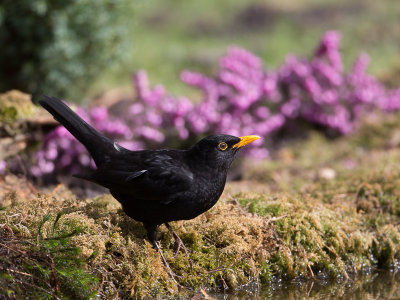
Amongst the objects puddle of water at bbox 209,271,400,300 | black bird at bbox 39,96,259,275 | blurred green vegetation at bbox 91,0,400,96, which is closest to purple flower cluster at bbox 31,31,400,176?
blurred green vegetation at bbox 91,0,400,96

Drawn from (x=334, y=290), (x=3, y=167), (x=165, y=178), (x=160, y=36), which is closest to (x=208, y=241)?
(x=165, y=178)

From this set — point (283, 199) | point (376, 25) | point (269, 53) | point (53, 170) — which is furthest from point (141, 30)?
point (283, 199)

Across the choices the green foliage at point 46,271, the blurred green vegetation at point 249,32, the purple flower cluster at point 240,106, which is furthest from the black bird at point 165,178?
the blurred green vegetation at point 249,32

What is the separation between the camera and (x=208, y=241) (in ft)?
14.6

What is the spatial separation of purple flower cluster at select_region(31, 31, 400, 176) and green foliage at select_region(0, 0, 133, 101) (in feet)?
2.60

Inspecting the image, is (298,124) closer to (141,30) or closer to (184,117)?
(184,117)

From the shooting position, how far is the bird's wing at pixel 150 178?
3.95m

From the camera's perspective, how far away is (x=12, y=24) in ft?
25.8

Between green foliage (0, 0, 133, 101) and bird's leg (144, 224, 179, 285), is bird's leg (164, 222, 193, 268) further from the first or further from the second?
green foliage (0, 0, 133, 101)

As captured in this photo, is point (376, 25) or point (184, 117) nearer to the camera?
point (184, 117)

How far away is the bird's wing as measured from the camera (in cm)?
395

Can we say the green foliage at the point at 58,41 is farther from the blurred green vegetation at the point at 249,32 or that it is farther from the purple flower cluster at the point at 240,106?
the blurred green vegetation at the point at 249,32

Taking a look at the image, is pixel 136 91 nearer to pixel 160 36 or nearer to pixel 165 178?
pixel 165 178

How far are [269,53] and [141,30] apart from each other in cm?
422
